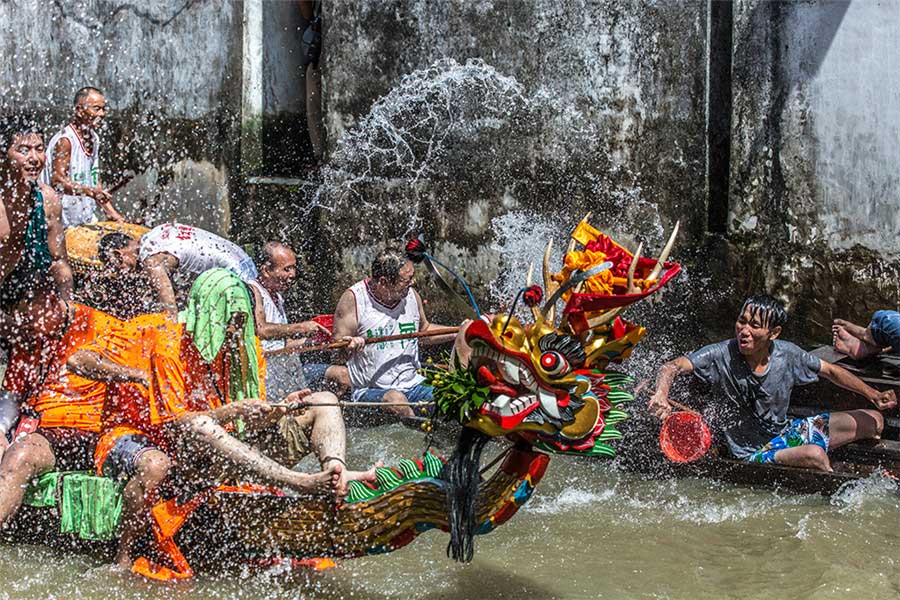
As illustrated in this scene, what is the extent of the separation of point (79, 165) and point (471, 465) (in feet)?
16.7

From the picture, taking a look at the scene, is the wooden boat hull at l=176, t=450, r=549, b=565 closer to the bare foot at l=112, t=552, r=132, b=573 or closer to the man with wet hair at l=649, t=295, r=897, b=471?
the bare foot at l=112, t=552, r=132, b=573

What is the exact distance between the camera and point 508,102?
8.88 metres

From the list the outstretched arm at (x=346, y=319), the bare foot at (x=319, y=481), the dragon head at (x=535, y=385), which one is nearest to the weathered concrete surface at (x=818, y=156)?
the outstretched arm at (x=346, y=319)

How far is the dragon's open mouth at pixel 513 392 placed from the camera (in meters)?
4.14

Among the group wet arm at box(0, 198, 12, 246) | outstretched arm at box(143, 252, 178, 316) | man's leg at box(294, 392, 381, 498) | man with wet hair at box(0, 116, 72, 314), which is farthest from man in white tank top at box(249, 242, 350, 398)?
wet arm at box(0, 198, 12, 246)

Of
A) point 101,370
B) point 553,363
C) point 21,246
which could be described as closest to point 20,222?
point 21,246

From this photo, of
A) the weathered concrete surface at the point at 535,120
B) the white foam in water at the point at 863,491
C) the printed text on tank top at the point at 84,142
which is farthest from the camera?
the weathered concrete surface at the point at 535,120

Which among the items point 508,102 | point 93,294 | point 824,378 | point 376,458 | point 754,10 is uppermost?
point 754,10

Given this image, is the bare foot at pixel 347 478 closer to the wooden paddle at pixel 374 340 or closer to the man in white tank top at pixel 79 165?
the wooden paddle at pixel 374 340

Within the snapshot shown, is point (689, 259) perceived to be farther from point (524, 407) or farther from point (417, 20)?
point (524, 407)

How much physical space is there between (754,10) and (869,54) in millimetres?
895

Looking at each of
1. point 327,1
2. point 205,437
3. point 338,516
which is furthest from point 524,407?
point 327,1

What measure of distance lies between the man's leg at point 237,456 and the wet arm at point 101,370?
0.40 m

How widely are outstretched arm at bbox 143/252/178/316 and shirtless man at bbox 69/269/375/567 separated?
4.84ft
